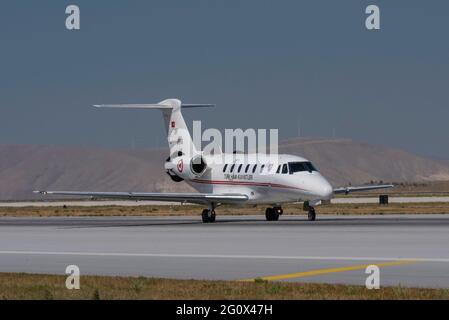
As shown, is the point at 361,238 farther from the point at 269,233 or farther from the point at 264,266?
the point at 264,266

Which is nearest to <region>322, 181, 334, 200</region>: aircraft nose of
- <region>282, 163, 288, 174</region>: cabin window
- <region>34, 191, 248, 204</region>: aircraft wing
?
<region>282, 163, 288, 174</region>: cabin window

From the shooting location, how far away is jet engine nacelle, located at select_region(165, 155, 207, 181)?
2168 inches

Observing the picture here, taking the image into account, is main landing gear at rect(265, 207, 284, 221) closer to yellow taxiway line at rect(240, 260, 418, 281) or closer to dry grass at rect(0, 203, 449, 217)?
dry grass at rect(0, 203, 449, 217)

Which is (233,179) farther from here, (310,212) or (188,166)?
(310,212)

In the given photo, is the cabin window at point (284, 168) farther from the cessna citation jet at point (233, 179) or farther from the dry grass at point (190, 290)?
the dry grass at point (190, 290)

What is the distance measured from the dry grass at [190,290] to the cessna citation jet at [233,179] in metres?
26.2

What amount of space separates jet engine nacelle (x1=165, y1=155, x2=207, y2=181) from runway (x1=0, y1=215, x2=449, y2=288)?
48.2ft

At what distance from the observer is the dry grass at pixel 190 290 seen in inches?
690

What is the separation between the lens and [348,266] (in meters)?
22.9

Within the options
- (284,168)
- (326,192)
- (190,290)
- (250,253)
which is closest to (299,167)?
(284,168)

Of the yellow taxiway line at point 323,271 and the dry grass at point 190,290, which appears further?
the yellow taxiway line at point 323,271

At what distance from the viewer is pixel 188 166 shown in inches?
2167

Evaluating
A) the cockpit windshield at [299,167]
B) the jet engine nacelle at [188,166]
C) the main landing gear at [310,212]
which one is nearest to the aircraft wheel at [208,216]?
the cockpit windshield at [299,167]
